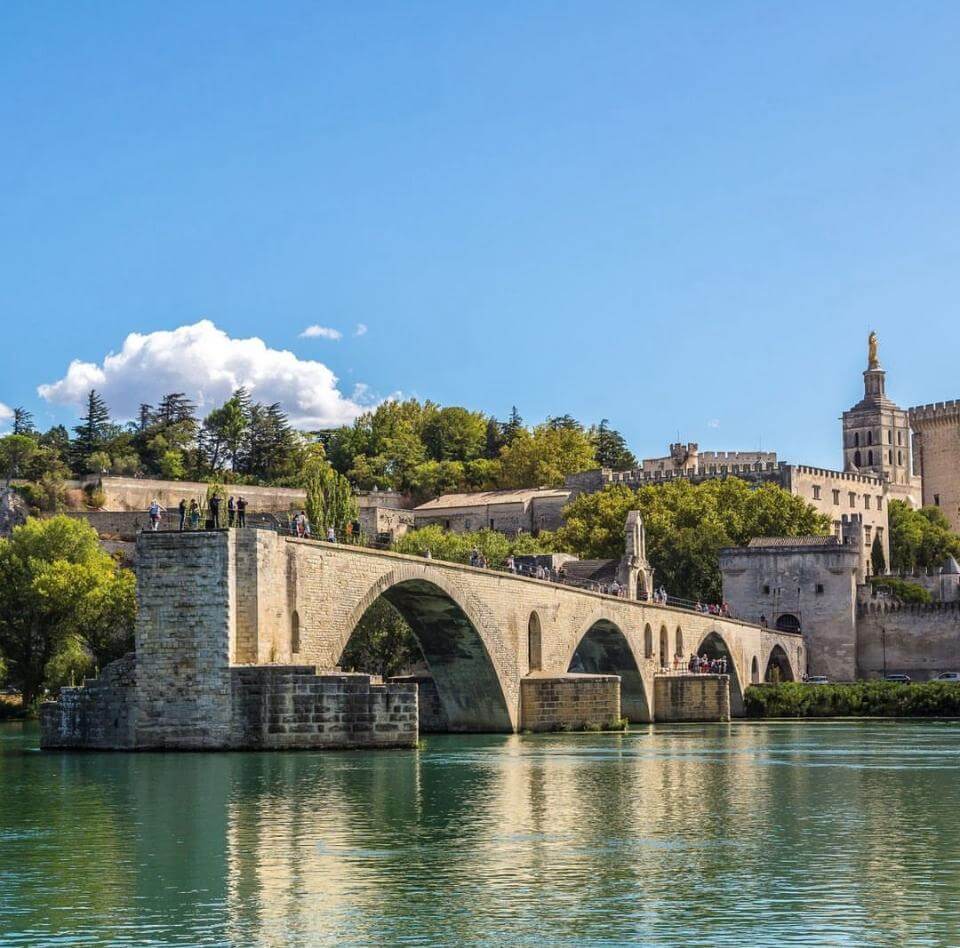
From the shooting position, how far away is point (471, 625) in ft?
174

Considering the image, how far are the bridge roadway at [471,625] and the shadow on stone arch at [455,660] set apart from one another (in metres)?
0.04

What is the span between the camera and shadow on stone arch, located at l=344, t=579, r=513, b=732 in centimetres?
5197

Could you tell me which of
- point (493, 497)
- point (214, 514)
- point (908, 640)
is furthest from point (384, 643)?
point (493, 497)

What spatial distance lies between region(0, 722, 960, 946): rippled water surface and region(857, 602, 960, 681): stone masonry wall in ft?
187

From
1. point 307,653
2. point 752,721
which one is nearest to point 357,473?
point 752,721

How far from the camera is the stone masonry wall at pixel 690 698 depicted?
72312mm

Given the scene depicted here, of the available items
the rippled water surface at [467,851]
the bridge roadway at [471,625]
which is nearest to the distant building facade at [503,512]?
the bridge roadway at [471,625]

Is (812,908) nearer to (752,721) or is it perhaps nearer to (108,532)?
(752,721)

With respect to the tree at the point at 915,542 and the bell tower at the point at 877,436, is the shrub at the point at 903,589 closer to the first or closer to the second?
the tree at the point at 915,542

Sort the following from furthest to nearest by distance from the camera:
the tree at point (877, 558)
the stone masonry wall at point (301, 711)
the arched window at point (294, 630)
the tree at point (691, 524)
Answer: the tree at point (877, 558) → the tree at point (691, 524) → the arched window at point (294, 630) → the stone masonry wall at point (301, 711)

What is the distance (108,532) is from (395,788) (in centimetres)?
7666

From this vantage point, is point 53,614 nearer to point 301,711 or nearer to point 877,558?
point 301,711

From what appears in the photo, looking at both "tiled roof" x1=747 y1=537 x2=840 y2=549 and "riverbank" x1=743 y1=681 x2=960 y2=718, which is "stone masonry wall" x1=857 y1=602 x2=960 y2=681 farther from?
"riverbank" x1=743 y1=681 x2=960 y2=718

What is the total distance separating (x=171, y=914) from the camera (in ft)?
62.3
